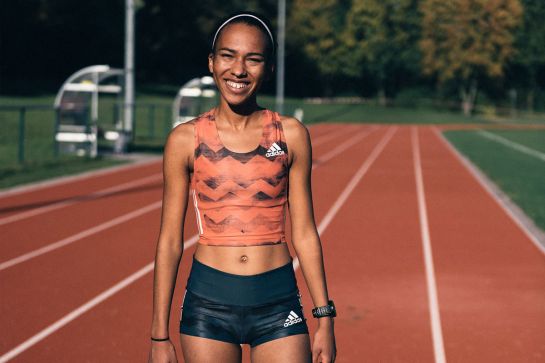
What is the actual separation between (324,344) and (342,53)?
81.9 meters

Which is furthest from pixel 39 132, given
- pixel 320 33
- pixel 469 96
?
pixel 320 33

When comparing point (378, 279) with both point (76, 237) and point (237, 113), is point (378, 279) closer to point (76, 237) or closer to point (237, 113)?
point (76, 237)

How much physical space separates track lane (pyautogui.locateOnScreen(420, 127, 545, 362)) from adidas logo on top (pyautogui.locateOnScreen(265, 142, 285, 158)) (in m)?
3.67

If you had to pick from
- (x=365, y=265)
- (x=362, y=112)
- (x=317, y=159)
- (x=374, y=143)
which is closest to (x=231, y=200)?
(x=365, y=265)

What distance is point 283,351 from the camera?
10.2 feet

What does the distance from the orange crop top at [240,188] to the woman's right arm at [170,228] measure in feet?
0.15

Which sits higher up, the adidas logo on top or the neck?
the neck

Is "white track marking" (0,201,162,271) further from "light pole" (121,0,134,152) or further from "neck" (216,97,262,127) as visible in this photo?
"light pole" (121,0,134,152)

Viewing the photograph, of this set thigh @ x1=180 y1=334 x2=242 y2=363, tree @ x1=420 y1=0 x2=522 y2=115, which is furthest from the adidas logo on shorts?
tree @ x1=420 y1=0 x2=522 y2=115

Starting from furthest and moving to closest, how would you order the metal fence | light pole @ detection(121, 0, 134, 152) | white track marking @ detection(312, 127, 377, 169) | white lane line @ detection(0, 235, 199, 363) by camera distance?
1. white track marking @ detection(312, 127, 377, 169)
2. light pole @ detection(121, 0, 134, 152)
3. the metal fence
4. white lane line @ detection(0, 235, 199, 363)

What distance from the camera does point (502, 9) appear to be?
2982 inches

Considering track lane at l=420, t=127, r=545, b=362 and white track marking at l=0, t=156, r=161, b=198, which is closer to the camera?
track lane at l=420, t=127, r=545, b=362

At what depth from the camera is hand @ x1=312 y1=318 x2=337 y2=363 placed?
3158 mm

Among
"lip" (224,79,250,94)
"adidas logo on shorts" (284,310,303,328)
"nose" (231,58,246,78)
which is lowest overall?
"adidas logo on shorts" (284,310,303,328)
